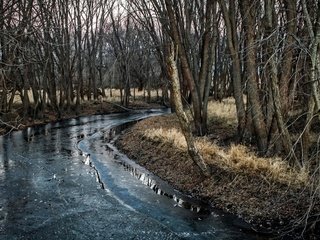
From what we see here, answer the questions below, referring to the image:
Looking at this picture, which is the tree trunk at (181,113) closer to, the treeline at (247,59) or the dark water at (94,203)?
the treeline at (247,59)

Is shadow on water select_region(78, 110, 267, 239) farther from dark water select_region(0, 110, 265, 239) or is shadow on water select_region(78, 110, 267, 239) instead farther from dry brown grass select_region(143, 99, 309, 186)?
dry brown grass select_region(143, 99, 309, 186)

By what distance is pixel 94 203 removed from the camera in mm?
9094

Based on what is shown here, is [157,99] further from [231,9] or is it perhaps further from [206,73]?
[231,9]

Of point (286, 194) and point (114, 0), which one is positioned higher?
point (114, 0)

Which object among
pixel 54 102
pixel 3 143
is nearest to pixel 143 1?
pixel 3 143

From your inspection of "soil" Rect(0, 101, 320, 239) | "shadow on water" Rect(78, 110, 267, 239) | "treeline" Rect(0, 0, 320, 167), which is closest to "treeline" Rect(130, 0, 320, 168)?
"treeline" Rect(0, 0, 320, 167)

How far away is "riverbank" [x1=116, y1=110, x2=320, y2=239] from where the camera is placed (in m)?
7.69

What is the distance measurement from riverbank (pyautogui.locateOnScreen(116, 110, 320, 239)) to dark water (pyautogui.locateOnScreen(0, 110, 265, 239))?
1.28 feet

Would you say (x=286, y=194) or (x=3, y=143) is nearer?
(x=286, y=194)

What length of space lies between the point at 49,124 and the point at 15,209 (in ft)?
55.8

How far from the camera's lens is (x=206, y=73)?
1582cm

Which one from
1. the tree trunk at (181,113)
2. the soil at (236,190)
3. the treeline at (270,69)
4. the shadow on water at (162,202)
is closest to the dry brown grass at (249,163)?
the soil at (236,190)

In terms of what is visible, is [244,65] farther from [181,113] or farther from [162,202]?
[162,202]

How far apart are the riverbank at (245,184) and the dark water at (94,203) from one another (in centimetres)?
39
